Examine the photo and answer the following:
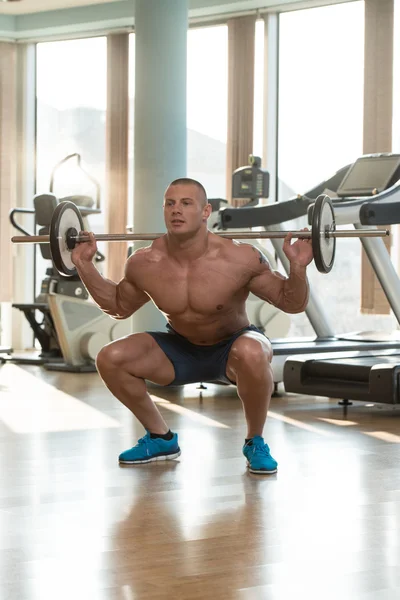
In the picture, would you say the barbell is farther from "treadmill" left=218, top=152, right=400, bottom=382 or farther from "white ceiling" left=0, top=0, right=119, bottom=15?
"white ceiling" left=0, top=0, right=119, bottom=15

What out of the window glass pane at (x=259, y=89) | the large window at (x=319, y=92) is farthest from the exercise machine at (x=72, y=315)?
the large window at (x=319, y=92)

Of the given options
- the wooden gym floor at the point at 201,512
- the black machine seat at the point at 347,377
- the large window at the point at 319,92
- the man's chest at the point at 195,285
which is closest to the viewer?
the wooden gym floor at the point at 201,512

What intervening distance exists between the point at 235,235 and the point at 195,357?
476 millimetres

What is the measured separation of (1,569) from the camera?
200cm

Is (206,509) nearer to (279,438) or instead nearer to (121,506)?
(121,506)

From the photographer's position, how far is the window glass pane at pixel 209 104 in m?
7.82

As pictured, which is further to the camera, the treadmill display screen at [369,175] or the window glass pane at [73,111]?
the window glass pane at [73,111]

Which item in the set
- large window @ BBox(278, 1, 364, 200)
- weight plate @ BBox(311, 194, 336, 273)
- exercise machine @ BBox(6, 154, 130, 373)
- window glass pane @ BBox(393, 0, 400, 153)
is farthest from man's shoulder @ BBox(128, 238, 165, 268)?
window glass pane @ BBox(393, 0, 400, 153)

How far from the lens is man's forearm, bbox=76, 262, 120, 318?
3.09 meters

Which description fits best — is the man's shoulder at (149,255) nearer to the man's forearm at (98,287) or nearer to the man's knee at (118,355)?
the man's forearm at (98,287)

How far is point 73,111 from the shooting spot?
28.0 feet

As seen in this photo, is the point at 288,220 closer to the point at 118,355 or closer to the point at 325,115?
the point at 325,115

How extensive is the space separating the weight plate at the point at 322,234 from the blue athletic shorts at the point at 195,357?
1.43ft

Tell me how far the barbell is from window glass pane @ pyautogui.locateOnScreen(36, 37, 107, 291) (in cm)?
515
